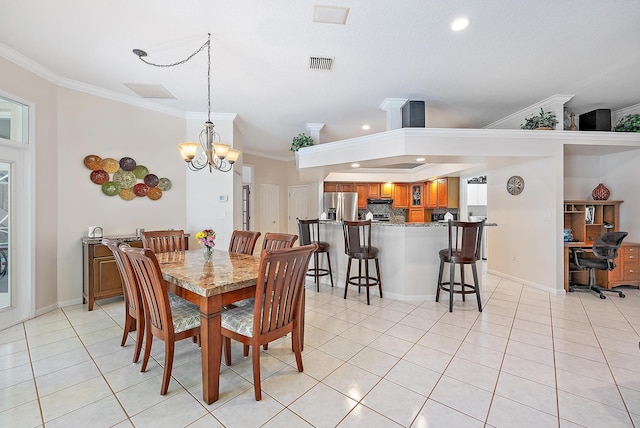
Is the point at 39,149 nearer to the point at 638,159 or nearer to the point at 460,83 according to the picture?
the point at 460,83

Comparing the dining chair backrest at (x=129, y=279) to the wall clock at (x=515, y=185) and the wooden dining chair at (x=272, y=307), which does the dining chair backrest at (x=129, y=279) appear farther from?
the wall clock at (x=515, y=185)

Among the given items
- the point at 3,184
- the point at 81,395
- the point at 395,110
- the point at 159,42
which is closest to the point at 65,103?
the point at 3,184

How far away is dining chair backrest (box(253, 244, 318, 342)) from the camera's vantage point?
174 centimetres

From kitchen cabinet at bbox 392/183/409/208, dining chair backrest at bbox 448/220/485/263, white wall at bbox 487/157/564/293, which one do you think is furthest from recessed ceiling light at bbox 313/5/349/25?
kitchen cabinet at bbox 392/183/409/208

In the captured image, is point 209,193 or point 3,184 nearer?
point 3,184

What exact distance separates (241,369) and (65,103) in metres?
3.79

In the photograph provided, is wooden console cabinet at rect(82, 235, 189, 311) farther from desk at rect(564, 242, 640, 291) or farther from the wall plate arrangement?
desk at rect(564, 242, 640, 291)

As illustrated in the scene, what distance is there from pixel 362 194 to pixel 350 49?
5134 millimetres

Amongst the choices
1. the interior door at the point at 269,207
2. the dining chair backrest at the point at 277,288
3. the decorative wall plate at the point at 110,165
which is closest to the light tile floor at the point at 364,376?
the dining chair backrest at the point at 277,288

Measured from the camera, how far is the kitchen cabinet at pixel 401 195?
7711 mm

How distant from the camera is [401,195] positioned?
772 cm

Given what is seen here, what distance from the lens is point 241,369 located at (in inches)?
83.8

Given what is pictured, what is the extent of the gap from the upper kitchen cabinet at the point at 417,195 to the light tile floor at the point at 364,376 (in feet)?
15.0

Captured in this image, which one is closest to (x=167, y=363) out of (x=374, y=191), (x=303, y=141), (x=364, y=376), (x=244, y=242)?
(x=364, y=376)
